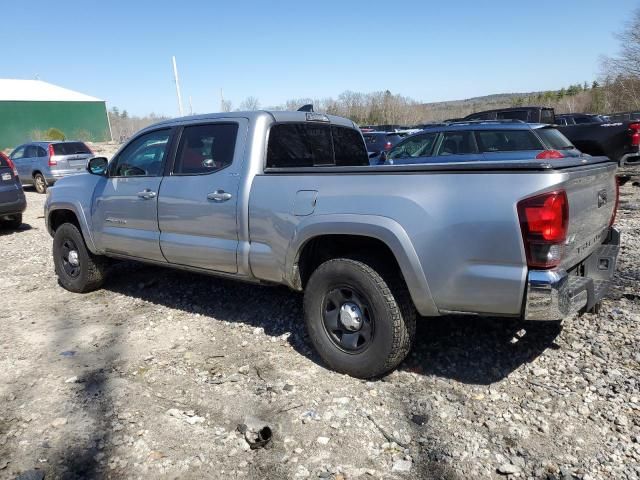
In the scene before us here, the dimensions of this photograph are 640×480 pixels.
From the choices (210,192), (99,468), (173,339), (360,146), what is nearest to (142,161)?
(210,192)

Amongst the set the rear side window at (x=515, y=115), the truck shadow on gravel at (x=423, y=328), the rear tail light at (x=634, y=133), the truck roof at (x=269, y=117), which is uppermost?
the truck roof at (x=269, y=117)

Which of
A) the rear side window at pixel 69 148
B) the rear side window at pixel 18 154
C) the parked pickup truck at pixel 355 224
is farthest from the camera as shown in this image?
the rear side window at pixel 18 154

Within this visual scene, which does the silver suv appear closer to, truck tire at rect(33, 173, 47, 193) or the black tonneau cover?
truck tire at rect(33, 173, 47, 193)

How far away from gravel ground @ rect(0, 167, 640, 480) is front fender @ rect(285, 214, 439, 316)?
0.71 meters

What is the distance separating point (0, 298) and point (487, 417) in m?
5.51

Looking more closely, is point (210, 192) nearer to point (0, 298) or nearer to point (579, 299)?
point (579, 299)

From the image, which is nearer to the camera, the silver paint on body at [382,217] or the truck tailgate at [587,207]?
the silver paint on body at [382,217]

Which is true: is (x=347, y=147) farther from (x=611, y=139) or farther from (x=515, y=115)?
(x=515, y=115)

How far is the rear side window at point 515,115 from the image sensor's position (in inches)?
607

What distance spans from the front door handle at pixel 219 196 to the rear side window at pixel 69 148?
13341 mm

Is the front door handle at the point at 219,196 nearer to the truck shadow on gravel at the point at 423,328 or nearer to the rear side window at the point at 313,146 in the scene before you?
the rear side window at the point at 313,146

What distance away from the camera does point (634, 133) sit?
38.1ft

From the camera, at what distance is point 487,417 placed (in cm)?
302

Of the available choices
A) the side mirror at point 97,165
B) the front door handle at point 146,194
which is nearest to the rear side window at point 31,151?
the side mirror at point 97,165
